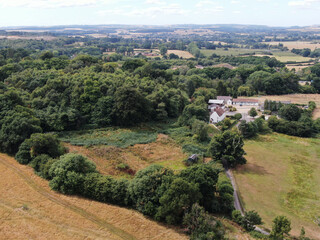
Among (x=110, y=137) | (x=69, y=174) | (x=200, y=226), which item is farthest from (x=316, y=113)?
(x=69, y=174)

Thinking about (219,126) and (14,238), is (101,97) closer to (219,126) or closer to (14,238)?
(219,126)

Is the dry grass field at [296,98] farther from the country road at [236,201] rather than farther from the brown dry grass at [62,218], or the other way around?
the brown dry grass at [62,218]

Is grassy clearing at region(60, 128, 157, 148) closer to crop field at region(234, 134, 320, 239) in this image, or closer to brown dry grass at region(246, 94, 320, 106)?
crop field at region(234, 134, 320, 239)

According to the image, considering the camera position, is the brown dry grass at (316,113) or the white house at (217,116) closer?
the white house at (217,116)

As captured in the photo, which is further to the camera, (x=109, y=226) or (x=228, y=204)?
(x=228, y=204)

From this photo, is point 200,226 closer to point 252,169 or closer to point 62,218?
point 62,218

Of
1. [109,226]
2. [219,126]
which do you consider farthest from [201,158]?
[109,226]

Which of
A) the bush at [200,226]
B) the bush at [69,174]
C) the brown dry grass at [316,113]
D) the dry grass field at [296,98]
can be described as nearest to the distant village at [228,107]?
the dry grass field at [296,98]
